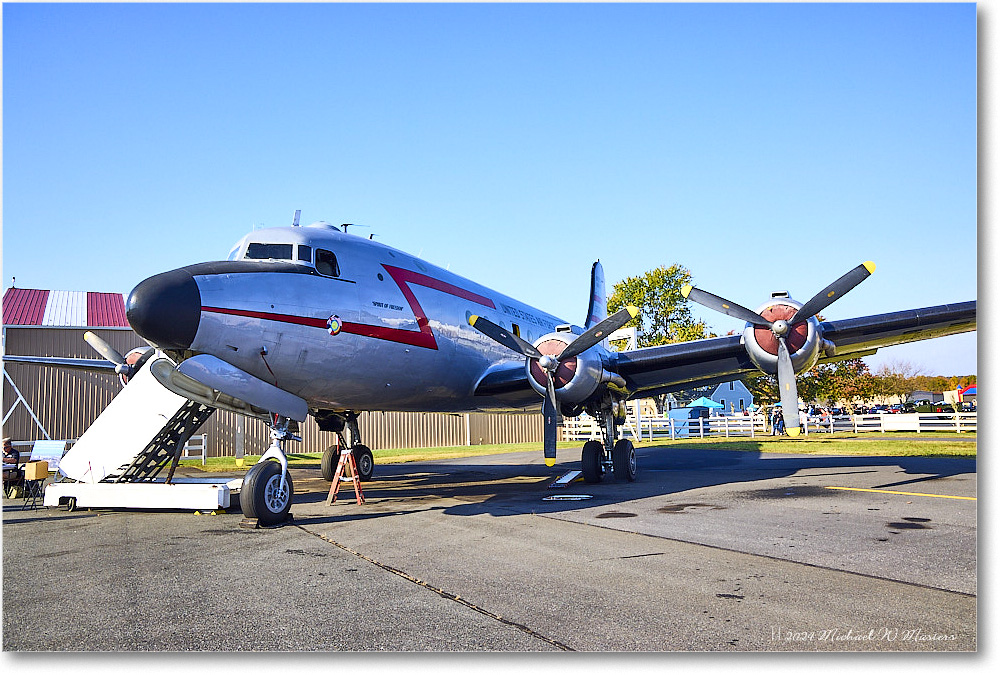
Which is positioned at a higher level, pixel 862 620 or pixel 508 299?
pixel 508 299

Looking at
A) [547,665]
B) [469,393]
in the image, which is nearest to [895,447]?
[469,393]

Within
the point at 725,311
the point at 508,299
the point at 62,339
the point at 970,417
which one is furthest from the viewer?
the point at 970,417

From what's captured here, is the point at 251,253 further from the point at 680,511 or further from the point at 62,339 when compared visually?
the point at 62,339

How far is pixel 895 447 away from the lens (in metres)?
24.1

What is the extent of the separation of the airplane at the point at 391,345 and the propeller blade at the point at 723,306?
0.08 ft

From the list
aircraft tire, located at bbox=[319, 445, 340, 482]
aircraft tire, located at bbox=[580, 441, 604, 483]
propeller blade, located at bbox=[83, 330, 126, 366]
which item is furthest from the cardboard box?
aircraft tire, located at bbox=[580, 441, 604, 483]

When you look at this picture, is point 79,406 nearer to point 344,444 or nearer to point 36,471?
point 36,471

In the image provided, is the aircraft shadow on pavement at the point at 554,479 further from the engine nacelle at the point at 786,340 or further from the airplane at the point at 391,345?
the engine nacelle at the point at 786,340

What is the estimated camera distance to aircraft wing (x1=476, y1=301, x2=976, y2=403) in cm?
1270

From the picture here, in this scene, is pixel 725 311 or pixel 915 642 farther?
pixel 725 311

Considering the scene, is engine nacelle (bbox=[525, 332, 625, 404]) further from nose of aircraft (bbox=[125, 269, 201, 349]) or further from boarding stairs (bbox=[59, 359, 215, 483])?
nose of aircraft (bbox=[125, 269, 201, 349])

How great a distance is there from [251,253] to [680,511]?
737 cm

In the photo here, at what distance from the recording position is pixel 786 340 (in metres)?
12.4

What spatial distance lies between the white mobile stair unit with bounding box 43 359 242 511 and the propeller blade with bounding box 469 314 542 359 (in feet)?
15.3
